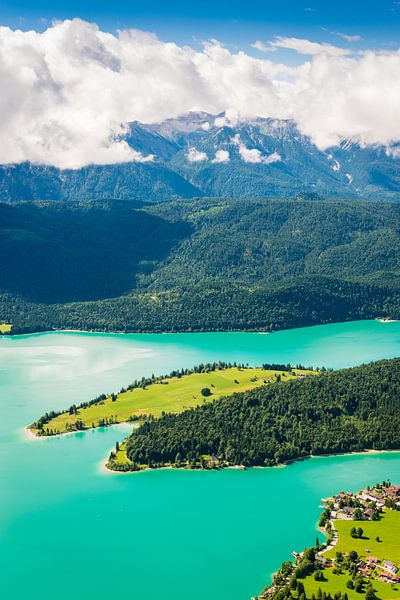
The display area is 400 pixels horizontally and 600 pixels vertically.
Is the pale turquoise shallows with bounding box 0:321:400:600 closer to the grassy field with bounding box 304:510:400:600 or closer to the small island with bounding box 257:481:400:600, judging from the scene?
the small island with bounding box 257:481:400:600

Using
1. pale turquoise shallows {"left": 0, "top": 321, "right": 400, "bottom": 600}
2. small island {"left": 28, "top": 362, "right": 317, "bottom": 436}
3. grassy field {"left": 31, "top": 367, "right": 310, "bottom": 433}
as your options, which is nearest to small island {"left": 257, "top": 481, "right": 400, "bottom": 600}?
pale turquoise shallows {"left": 0, "top": 321, "right": 400, "bottom": 600}

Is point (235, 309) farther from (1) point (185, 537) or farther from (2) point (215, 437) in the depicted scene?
(1) point (185, 537)

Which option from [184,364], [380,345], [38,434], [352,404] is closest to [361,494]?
[352,404]

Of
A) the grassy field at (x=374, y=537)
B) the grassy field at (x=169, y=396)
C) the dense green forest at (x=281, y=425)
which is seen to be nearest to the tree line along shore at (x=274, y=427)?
the dense green forest at (x=281, y=425)

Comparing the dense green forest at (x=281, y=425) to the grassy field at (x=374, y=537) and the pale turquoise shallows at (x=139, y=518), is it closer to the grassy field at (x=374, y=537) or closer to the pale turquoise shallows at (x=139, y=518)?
the pale turquoise shallows at (x=139, y=518)

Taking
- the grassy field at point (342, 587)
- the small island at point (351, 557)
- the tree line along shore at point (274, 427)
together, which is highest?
the tree line along shore at point (274, 427)
